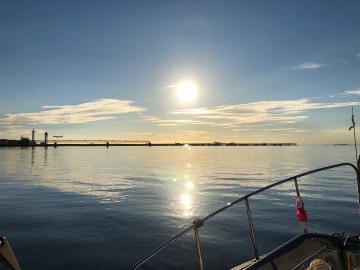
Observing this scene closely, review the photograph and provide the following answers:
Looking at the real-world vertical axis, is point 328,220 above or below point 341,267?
below

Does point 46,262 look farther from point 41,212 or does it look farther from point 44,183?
point 44,183

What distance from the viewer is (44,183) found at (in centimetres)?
2967

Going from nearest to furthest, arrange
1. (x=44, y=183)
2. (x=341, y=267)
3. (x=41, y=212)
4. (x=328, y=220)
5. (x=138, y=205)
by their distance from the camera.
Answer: (x=341, y=267), (x=328, y=220), (x=41, y=212), (x=138, y=205), (x=44, y=183)

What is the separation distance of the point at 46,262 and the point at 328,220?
1417 centimetres

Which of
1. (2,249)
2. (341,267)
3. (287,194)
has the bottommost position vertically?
(287,194)

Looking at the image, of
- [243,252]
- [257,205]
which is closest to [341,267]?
[243,252]

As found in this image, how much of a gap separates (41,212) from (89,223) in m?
4.22

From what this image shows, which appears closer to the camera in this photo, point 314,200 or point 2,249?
point 2,249

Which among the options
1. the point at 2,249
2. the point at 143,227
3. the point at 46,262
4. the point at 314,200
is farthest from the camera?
the point at 314,200

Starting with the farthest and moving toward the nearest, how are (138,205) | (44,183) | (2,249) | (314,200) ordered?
(44,183) < (314,200) < (138,205) < (2,249)

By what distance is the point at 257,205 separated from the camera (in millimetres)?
19906

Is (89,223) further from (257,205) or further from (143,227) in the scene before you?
(257,205)

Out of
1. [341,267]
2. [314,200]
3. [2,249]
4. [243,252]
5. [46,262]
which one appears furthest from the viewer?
[314,200]

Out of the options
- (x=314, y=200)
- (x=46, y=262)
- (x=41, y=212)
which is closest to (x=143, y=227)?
(x=46, y=262)
